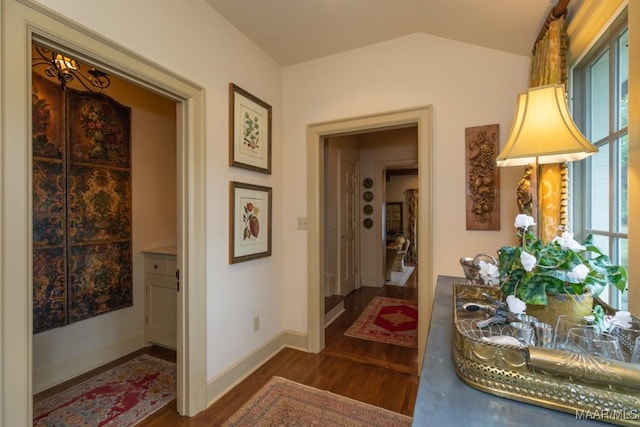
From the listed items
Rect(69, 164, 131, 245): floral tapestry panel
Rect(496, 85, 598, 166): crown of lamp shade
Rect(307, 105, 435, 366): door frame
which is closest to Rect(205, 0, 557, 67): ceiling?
Rect(307, 105, 435, 366): door frame

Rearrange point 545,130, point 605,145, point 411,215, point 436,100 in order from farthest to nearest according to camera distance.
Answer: point 411,215, point 436,100, point 605,145, point 545,130

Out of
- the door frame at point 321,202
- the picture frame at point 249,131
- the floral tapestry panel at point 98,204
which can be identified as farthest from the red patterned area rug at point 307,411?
the floral tapestry panel at point 98,204

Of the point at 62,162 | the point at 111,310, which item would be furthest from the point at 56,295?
the point at 62,162

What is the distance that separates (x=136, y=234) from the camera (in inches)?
105

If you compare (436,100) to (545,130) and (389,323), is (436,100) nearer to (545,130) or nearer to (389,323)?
(545,130)

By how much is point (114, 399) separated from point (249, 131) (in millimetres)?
2108

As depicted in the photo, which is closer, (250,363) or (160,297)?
(250,363)

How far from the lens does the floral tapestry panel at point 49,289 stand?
203 centimetres

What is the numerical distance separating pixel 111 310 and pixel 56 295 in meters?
0.44

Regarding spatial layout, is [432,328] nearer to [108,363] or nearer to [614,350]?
[614,350]

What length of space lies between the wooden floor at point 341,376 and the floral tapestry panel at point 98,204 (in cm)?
119

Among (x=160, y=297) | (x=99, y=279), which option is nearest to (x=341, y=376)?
(x=160, y=297)

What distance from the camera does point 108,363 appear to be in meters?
2.41
